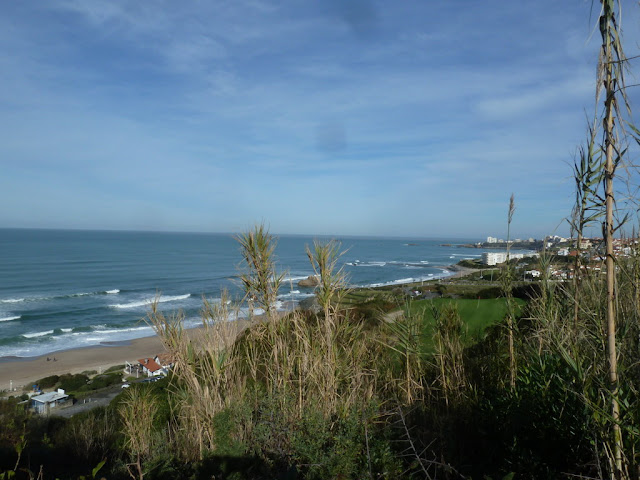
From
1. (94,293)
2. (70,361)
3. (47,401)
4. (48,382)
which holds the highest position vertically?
(94,293)

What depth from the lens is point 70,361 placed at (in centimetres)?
2295

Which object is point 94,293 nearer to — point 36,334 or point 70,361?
point 36,334

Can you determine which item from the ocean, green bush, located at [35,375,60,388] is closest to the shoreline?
green bush, located at [35,375,60,388]

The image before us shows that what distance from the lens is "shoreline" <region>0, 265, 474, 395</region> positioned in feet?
65.5

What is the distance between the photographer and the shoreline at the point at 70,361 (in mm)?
19953

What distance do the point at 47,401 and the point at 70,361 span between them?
805cm

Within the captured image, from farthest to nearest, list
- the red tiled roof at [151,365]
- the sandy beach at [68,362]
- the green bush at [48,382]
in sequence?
the red tiled roof at [151,365] < the sandy beach at [68,362] < the green bush at [48,382]

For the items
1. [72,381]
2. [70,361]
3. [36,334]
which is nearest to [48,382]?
[72,381]

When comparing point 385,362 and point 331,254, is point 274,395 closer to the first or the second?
point 331,254

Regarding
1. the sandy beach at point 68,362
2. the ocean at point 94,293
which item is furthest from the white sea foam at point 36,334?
the sandy beach at point 68,362

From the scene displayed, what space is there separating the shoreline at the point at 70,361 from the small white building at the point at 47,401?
8.86 ft

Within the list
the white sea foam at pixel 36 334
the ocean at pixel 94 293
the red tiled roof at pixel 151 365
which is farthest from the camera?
the ocean at pixel 94 293

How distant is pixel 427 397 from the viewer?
5691 millimetres

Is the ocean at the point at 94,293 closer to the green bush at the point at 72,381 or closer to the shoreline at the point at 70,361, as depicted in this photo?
the shoreline at the point at 70,361
